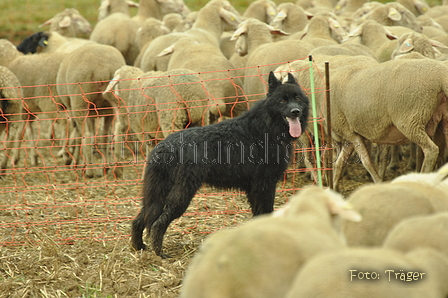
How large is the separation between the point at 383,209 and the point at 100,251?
290cm

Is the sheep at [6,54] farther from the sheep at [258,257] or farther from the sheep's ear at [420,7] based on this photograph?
the sheep's ear at [420,7]

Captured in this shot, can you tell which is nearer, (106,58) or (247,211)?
(247,211)

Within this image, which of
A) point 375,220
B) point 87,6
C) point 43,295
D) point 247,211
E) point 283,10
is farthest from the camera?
point 87,6

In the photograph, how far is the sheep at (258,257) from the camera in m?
2.48

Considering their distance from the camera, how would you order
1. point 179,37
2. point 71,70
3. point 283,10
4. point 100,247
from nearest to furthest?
point 100,247
point 71,70
point 179,37
point 283,10

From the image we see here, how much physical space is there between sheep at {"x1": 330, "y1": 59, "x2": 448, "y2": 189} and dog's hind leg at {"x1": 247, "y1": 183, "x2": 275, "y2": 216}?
1739 mm

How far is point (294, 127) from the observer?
4918 mm

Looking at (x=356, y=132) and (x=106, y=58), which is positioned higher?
(x=106, y=58)

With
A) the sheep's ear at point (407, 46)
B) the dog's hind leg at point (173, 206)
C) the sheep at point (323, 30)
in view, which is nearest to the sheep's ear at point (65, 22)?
the sheep at point (323, 30)

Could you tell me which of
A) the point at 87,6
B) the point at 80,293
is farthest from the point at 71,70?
the point at 87,6

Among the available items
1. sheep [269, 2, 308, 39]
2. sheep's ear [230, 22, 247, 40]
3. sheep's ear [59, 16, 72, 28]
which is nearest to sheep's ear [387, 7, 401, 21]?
sheep [269, 2, 308, 39]

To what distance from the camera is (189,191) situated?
15.6ft

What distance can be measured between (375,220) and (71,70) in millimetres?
6755

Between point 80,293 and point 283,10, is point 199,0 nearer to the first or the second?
point 283,10
